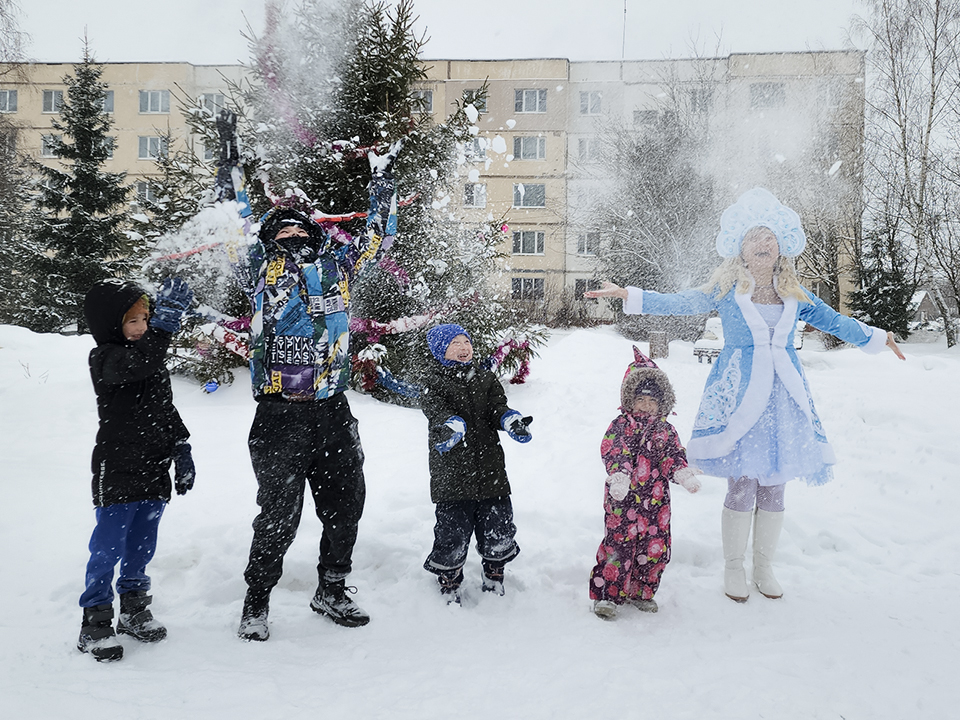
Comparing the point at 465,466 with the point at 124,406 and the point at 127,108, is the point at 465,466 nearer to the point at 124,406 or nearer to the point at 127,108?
the point at 124,406

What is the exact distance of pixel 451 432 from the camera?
→ 3.16 m

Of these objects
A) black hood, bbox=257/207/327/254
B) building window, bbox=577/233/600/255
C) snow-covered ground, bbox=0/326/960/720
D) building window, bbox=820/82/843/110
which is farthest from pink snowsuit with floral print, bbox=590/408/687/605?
building window, bbox=820/82/843/110

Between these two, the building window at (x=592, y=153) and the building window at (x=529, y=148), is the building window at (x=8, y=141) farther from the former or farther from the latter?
the building window at (x=529, y=148)

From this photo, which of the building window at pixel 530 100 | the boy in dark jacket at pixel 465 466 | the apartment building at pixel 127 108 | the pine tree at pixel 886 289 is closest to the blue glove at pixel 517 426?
the boy in dark jacket at pixel 465 466

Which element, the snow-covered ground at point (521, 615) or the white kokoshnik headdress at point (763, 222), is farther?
the white kokoshnik headdress at point (763, 222)

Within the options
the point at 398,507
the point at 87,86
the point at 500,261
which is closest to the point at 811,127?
the point at 500,261

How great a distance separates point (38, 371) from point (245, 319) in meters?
4.42

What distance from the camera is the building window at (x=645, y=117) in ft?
67.2

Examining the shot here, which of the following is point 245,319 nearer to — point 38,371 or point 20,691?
point 38,371

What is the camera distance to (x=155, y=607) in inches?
121

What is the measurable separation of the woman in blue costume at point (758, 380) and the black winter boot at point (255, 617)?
2334 millimetres

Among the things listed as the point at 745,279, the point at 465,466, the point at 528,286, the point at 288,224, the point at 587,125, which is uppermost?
the point at 587,125

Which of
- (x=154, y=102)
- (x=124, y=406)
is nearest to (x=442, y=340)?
(x=124, y=406)

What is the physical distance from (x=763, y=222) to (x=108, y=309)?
338cm
